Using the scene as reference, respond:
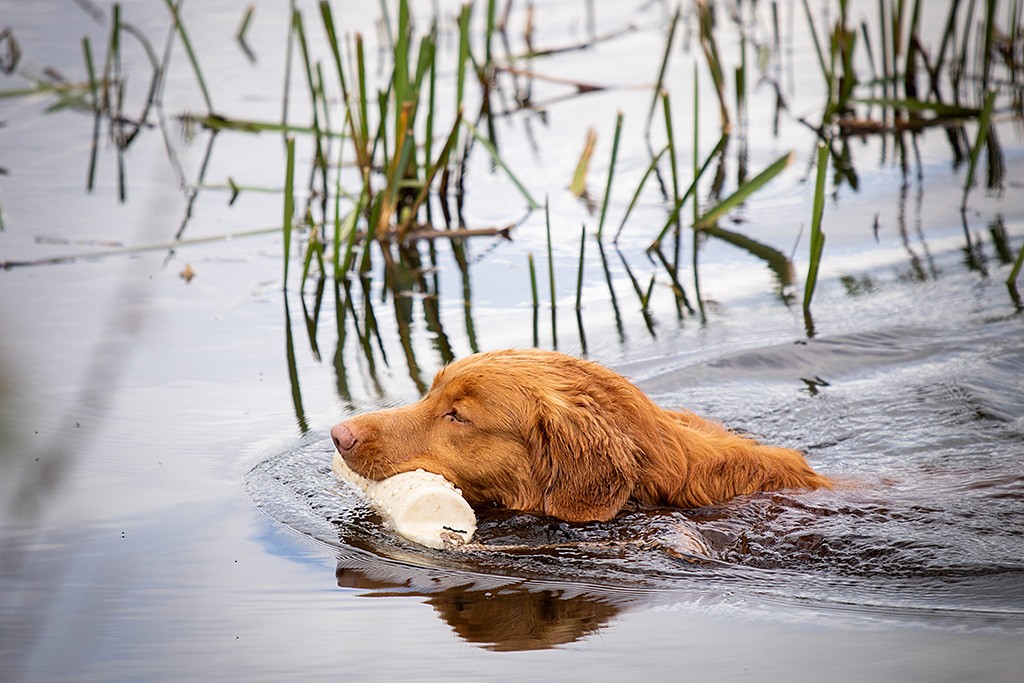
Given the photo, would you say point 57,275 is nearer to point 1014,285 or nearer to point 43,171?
point 43,171

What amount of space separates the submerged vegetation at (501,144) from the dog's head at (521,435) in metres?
1.79

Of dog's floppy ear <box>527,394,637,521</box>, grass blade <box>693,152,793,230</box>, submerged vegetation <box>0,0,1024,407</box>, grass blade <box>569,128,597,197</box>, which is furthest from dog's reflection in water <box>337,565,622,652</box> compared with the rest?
grass blade <box>569,128,597,197</box>

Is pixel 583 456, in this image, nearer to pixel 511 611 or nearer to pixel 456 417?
pixel 456 417

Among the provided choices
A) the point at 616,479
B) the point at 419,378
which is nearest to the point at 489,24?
the point at 419,378

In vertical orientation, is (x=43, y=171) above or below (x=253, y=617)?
above

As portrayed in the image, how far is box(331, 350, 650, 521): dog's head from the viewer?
214 inches

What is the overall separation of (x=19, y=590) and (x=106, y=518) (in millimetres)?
715

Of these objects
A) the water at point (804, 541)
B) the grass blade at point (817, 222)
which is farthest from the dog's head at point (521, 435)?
the grass blade at point (817, 222)

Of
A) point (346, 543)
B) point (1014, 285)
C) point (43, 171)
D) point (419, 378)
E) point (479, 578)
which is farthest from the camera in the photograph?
point (43, 171)

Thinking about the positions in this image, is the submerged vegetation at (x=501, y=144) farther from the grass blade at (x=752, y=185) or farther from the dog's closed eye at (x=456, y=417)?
the dog's closed eye at (x=456, y=417)

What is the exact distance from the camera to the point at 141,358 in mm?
7691

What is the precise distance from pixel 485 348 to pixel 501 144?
204 inches

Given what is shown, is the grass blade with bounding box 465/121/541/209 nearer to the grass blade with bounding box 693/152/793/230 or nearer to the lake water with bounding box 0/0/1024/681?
the lake water with bounding box 0/0/1024/681

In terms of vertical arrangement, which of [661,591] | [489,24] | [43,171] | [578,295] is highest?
[489,24]
